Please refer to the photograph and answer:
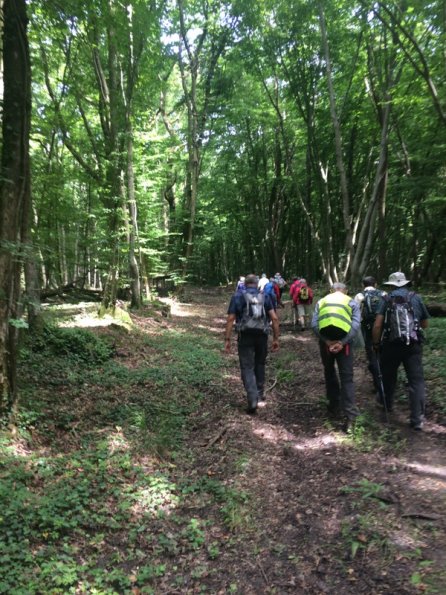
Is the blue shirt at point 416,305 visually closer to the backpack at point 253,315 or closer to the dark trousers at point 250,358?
the backpack at point 253,315

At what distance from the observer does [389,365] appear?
20.5 feet

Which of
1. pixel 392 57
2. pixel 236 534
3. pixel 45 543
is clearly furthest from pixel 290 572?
pixel 392 57

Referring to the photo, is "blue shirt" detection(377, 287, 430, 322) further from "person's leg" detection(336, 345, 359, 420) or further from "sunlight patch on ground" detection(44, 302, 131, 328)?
"sunlight patch on ground" detection(44, 302, 131, 328)

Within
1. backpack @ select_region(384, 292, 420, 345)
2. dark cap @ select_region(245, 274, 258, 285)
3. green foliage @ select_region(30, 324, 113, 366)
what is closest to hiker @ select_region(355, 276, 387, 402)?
backpack @ select_region(384, 292, 420, 345)

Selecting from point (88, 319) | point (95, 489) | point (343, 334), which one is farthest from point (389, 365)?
point (88, 319)

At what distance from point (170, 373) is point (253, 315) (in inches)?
116

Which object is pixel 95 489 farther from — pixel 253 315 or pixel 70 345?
pixel 70 345

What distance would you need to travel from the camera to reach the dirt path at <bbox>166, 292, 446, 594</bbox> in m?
3.35

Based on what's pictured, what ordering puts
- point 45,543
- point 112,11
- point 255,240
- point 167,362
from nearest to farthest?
point 45,543 → point 112,11 → point 167,362 → point 255,240

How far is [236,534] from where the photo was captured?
13.0 ft

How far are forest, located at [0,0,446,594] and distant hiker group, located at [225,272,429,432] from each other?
45 centimetres

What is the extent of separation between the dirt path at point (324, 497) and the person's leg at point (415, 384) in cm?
23

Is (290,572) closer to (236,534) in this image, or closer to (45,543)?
(236,534)

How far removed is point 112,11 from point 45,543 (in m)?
7.28
